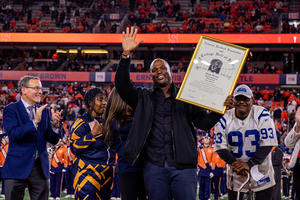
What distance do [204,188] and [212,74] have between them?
798cm

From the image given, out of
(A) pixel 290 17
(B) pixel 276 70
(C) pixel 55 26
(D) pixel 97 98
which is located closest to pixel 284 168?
(D) pixel 97 98

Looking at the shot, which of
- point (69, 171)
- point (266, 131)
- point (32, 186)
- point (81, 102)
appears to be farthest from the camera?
point (81, 102)

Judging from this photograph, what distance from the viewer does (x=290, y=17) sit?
1152 inches

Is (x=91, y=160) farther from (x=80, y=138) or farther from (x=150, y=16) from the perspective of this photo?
(x=150, y=16)

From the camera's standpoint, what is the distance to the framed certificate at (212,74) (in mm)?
3199

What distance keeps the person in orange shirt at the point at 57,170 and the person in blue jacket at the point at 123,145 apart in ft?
24.7

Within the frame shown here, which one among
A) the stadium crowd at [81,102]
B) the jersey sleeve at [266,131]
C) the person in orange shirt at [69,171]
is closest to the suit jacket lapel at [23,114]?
the jersey sleeve at [266,131]

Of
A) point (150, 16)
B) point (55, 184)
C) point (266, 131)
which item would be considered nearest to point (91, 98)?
point (266, 131)

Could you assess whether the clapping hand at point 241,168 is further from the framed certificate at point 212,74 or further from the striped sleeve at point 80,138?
the striped sleeve at point 80,138

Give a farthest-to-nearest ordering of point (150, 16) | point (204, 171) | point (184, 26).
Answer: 1. point (150, 16)
2. point (184, 26)
3. point (204, 171)

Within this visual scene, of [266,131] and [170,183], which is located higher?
[266,131]

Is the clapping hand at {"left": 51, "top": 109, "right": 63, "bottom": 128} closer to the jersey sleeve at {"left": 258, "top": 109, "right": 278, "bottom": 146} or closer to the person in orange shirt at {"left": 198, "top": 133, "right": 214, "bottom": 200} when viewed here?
the jersey sleeve at {"left": 258, "top": 109, "right": 278, "bottom": 146}

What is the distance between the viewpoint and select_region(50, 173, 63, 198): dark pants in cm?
1060

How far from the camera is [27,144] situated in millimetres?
4152
